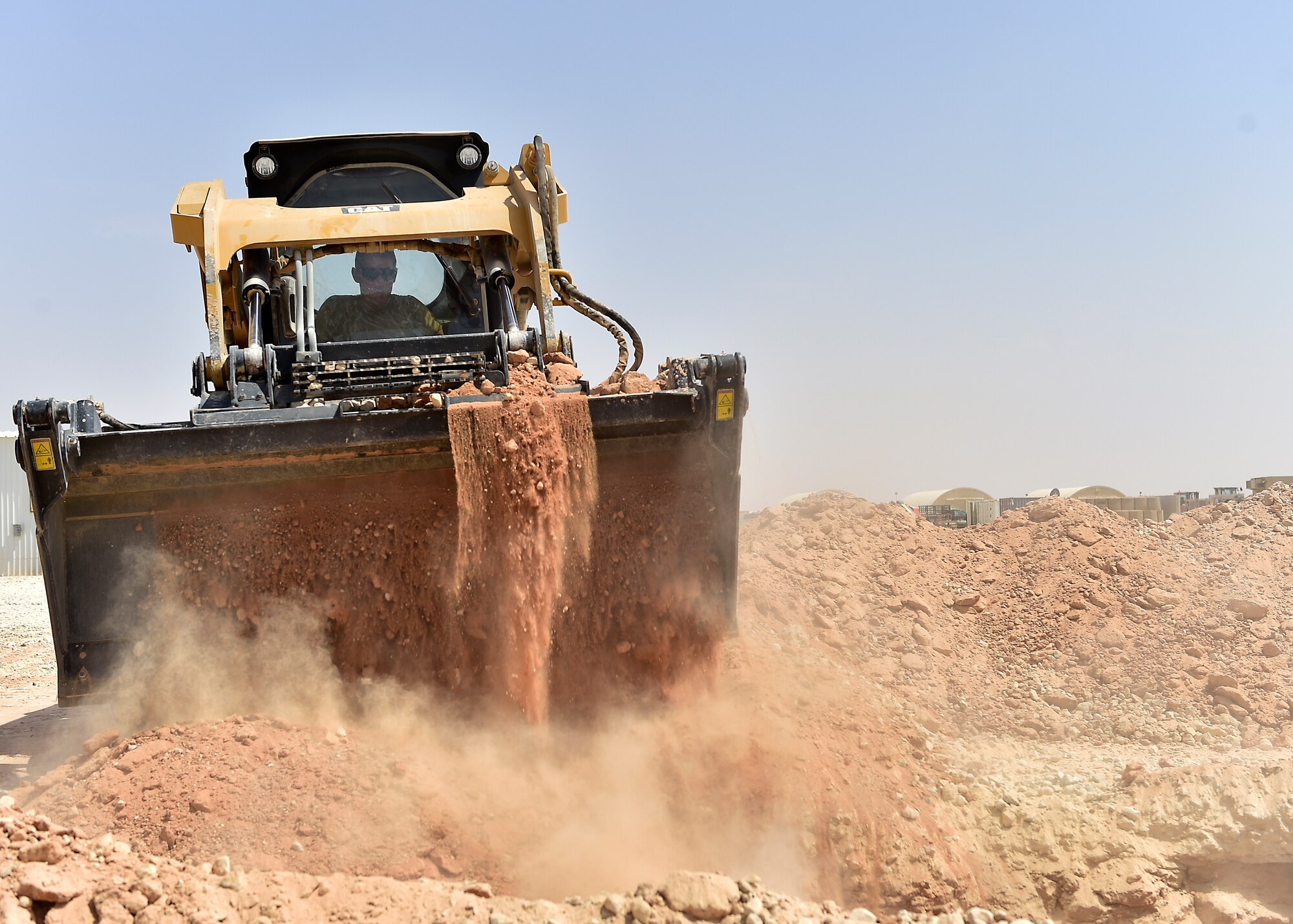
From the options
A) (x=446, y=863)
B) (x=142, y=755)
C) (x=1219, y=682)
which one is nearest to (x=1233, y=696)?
(x=1219, y=682)

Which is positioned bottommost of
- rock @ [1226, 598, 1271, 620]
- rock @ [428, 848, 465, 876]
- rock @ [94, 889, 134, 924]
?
rock @ [428, 848, 465, 876]

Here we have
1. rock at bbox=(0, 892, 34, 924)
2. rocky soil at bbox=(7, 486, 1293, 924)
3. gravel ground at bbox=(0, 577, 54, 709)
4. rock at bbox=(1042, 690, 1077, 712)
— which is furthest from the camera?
gravel ground at bbox=(0, 577, 54, 709)

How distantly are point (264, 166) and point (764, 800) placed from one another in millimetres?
4575

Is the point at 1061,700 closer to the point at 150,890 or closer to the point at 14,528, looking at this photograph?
the point at 150,890

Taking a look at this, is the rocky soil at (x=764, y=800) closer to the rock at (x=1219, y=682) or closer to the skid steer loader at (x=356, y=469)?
the rock at (x=1219, y=682)

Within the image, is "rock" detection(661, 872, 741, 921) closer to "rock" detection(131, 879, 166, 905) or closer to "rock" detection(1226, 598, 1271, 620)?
"rock" detection(131, 879, 166, 905)

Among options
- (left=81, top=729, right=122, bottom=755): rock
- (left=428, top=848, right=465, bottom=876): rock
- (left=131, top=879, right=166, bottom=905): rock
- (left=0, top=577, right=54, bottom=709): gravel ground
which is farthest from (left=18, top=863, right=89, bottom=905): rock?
(left=0, top=577, right=54, bottom=709): gravel ground

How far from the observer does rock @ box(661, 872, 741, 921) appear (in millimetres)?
3232

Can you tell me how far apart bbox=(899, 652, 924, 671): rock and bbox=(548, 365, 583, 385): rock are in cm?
284

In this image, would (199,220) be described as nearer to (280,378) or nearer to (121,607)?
(280,378)

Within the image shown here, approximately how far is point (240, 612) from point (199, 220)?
244cm

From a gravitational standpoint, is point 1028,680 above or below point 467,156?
below

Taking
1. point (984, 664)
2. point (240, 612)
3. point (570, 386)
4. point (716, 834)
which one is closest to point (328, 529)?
point (240, 612)

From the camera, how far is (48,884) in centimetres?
300
